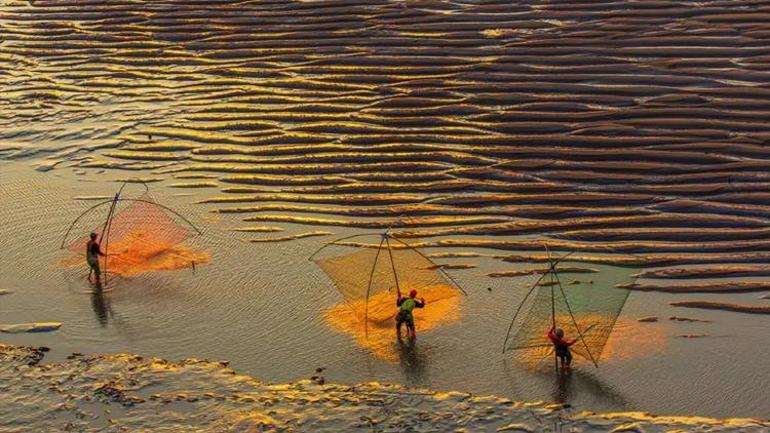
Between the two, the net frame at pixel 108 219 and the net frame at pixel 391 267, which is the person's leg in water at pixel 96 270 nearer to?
the net frame at pixel 108 219

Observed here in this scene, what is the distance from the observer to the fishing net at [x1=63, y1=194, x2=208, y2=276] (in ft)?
55.9

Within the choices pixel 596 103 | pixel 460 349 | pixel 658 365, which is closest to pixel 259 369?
pixel 460 349

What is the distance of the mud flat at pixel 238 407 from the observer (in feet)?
42.4

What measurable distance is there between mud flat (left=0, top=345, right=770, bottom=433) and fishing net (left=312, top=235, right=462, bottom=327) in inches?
72.9

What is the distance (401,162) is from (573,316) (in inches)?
224

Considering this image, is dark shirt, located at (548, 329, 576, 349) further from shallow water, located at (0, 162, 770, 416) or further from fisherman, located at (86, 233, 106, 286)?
fisherman, located at (86, 233, 106, 286)

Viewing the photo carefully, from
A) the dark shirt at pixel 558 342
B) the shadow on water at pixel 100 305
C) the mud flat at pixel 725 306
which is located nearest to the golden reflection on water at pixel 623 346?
the dark shirt at pixel 558 342

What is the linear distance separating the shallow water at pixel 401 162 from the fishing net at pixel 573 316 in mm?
266

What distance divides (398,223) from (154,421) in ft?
18.4

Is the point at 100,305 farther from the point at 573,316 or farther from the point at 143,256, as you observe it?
the point at 573,316

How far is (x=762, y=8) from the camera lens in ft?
72.2

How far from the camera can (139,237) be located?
17.6 metres

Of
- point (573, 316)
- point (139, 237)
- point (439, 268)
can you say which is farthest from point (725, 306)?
point (139, 237)

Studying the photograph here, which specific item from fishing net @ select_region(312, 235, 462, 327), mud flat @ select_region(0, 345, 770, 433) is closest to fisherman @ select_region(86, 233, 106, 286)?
mud flat @ select_region(0, 345, 770, 433)
